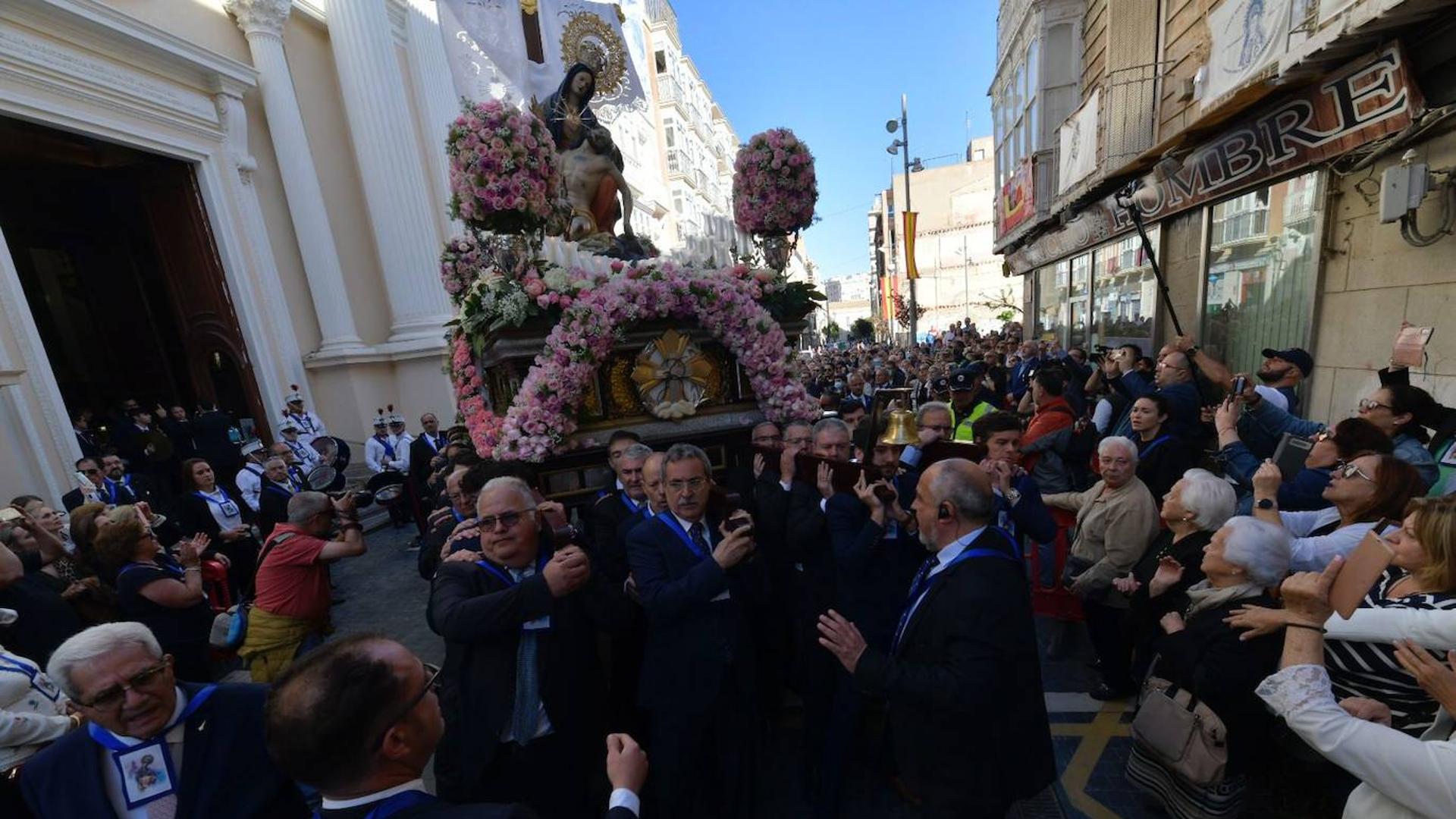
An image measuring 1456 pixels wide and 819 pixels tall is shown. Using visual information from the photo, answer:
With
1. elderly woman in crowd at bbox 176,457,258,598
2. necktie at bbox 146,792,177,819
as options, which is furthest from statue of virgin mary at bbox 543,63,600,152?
necktie at bbox 146,792,177,819

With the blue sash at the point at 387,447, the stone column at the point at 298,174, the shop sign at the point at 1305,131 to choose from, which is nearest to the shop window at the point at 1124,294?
the shop sign at the point at 1305,131

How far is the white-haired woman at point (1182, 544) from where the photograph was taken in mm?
2783

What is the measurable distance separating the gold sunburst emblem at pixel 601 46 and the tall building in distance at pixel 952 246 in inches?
1637

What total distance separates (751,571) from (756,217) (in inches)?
155

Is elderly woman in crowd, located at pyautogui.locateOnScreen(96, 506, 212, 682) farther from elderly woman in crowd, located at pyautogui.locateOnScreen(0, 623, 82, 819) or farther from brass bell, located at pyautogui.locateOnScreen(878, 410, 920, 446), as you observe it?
brass bell, located at pyautogui.locateOnScreen(878, 410, 920, 446)

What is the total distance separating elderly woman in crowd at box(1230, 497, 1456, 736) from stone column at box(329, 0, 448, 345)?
13.9 m

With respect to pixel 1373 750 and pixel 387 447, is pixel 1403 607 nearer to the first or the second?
pixel 1373 750

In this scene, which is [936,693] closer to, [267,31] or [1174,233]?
[1174,233]

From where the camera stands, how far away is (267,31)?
37.9 ft

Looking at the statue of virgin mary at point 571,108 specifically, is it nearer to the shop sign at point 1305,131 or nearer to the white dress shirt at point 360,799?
the white dress shirt at point 360,799

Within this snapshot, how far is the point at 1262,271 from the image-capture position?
6.88m

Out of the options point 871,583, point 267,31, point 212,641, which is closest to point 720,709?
point 871,583

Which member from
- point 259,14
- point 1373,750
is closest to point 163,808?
point 1373,750

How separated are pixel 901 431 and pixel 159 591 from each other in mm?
4445
